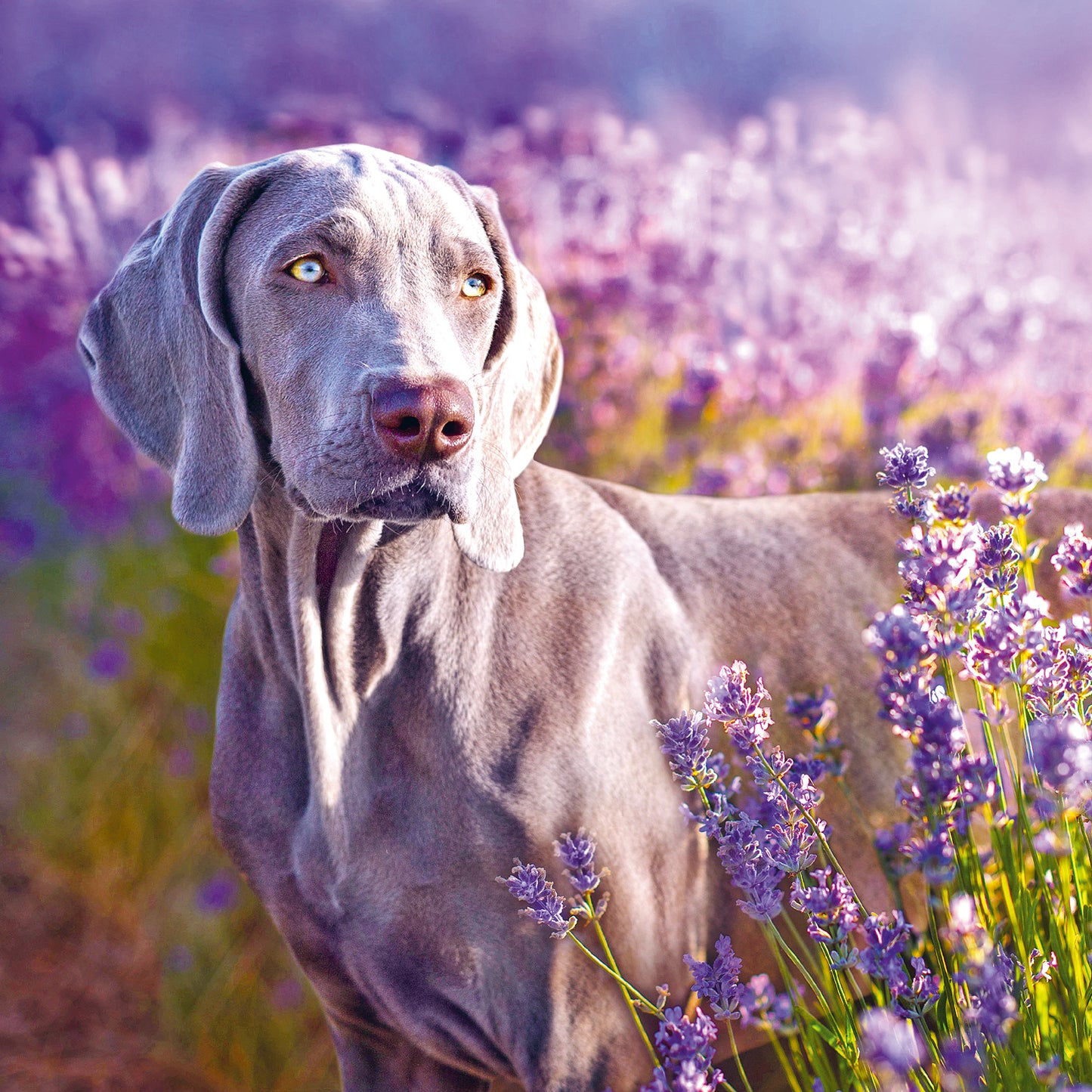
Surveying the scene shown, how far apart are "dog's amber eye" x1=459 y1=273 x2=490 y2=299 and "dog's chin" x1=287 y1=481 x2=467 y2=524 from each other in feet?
1.39

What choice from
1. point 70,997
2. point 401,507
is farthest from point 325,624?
point 70,997

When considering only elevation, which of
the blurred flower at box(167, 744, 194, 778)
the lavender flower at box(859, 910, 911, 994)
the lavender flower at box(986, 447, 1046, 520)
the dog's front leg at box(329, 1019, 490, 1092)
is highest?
the lavender flower at box(986, 447, 1046, 520)

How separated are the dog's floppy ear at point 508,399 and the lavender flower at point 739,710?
1.85ft

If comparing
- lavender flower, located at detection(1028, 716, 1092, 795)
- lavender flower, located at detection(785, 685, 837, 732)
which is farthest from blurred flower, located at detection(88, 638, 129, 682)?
lavender flower, located at detection(1028, 716, 1092, 795)

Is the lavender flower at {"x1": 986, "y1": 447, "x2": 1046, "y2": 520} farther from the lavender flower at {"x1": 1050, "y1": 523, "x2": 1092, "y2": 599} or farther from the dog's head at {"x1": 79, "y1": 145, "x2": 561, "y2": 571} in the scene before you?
the dog's head at {"x1": 79, "y1": 145, "x2": 561, "y2": 571}

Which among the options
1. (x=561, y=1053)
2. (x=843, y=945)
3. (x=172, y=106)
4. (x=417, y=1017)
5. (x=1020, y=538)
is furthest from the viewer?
(x=172, y=106)

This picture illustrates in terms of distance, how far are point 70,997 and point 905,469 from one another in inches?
126

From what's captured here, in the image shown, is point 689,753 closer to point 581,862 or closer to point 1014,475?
point 581,862

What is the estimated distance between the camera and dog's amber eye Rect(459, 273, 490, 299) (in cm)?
182

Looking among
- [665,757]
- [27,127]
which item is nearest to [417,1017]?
[665,757]

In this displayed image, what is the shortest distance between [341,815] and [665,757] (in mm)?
600

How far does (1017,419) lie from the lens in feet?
10.8

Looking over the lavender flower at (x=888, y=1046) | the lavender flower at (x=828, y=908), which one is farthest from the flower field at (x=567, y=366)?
the lavender flower at (x=888, y=1046)

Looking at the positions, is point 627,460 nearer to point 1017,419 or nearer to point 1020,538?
point 1017,419
